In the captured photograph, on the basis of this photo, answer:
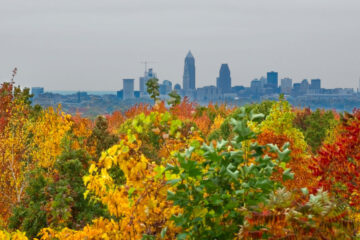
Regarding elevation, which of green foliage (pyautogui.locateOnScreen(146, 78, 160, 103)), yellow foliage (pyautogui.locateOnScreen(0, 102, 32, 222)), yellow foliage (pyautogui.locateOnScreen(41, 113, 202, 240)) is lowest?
yellow foliage (pyautogui.locateOnScreen(0, 102, 32, 222))

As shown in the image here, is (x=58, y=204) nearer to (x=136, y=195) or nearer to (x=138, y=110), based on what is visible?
(x=136, y=195)

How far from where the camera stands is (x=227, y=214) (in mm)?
5930

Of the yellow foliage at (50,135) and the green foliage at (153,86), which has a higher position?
the green foliage at (153,86)

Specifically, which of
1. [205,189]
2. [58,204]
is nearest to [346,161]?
[205,189]

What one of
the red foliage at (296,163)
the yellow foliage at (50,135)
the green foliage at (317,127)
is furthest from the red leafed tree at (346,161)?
the green foliage at (317,127)

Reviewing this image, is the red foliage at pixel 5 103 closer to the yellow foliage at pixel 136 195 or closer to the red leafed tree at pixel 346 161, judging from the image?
the yellow foliage at pixel 136 195

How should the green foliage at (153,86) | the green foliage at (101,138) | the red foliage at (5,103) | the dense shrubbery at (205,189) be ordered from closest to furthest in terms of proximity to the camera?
the dense shrubbery at (205,189) → the green foliage at (101,138) → the red foliage at (5,103) → the green foliage at (153,86)

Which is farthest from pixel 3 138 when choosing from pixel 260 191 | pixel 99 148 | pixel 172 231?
pixel 260 191

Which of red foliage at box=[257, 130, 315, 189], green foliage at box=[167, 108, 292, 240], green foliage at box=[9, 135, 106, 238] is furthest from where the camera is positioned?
red foliage at box=[257, 130, 315, 189]

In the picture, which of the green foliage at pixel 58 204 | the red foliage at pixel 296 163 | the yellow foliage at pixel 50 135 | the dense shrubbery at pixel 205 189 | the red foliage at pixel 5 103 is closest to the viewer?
the dense shrubbery at pixel 205 189

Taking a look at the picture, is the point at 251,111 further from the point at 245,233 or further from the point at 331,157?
the point at 331,157

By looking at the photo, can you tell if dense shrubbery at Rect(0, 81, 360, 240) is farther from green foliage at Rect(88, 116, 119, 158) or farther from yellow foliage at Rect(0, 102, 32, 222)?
green foliage at Rect(88, 116, 119, 158)

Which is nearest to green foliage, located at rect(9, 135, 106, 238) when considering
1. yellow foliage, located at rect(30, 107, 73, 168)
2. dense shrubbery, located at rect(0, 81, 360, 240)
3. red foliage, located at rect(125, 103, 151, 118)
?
dense shrubbery, located at rect(0, 81, 360, 240)

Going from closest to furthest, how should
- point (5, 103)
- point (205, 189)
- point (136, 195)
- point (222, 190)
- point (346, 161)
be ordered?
1. point (222, 190)
2. point (205, 189)
3. point (136, 195)
4. point (346, 161)
5. point (5, 103)
